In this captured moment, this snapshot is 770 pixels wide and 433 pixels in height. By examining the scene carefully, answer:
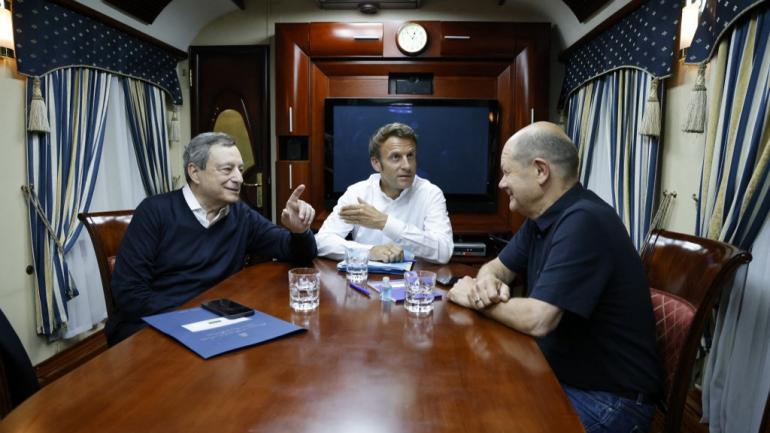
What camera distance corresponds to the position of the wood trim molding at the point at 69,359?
2.62 metres

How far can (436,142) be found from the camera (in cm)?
376

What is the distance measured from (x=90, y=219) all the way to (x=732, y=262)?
205 centimetres

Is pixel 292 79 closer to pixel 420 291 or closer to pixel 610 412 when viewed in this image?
pixel 420 291

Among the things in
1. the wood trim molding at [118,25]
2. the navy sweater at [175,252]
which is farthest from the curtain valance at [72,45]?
the navy sweater at [175,252]

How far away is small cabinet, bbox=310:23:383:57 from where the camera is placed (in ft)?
12.0

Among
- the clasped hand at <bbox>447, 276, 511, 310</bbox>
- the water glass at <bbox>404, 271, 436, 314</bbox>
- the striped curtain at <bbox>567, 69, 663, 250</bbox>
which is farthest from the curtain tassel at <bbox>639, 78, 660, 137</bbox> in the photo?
the water glass at <bbox>404, 271, 436, 314</bbox>

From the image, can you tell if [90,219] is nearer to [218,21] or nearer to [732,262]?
[732,262]

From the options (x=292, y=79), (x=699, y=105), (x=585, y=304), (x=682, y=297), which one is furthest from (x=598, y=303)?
(x=292, y=79)

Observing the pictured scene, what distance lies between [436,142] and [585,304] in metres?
2.73

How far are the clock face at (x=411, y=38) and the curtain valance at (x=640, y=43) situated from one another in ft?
3.75

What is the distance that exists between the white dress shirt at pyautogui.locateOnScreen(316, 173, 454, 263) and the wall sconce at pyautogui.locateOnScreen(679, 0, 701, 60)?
48.7 inches

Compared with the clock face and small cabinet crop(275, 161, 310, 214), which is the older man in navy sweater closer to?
small cabinet crop(275, 161, 310, 214)

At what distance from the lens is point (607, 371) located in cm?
121

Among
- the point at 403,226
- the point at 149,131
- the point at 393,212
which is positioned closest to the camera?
the point at 403,226
